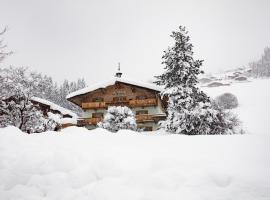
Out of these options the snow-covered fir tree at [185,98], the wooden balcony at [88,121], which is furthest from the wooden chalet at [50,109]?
the snow-covered fir tree at [185,98]

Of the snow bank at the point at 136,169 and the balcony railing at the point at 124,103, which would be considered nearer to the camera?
the snow bank at the point at 136,169

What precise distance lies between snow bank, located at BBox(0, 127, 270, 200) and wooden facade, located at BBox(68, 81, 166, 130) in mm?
26361

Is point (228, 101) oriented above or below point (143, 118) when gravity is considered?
above

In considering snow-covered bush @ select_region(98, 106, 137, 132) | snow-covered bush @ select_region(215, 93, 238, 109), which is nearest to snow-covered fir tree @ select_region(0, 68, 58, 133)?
snow-covered bush @ select_region(98, 106, 137, 132)

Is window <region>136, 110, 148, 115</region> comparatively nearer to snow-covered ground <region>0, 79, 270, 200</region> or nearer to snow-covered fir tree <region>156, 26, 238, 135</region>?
snow-covered fir tree <region>156, 26, 238, 135</region>

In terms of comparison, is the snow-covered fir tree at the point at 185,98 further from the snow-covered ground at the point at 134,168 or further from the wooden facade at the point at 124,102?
the snow-covered ground at the point at 134,168

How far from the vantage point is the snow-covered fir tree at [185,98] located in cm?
2200

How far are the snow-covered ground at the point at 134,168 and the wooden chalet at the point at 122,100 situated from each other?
26.0m

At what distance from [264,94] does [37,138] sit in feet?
214

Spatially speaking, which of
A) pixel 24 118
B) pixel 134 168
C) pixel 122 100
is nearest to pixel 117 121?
pixel 24 118

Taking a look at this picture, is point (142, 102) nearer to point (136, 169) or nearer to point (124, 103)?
point (124, 103)

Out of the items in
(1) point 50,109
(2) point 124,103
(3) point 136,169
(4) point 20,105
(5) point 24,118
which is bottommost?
(3) point 136,169

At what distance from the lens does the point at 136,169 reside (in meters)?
6.66

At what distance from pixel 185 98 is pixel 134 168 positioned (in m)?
17.3
